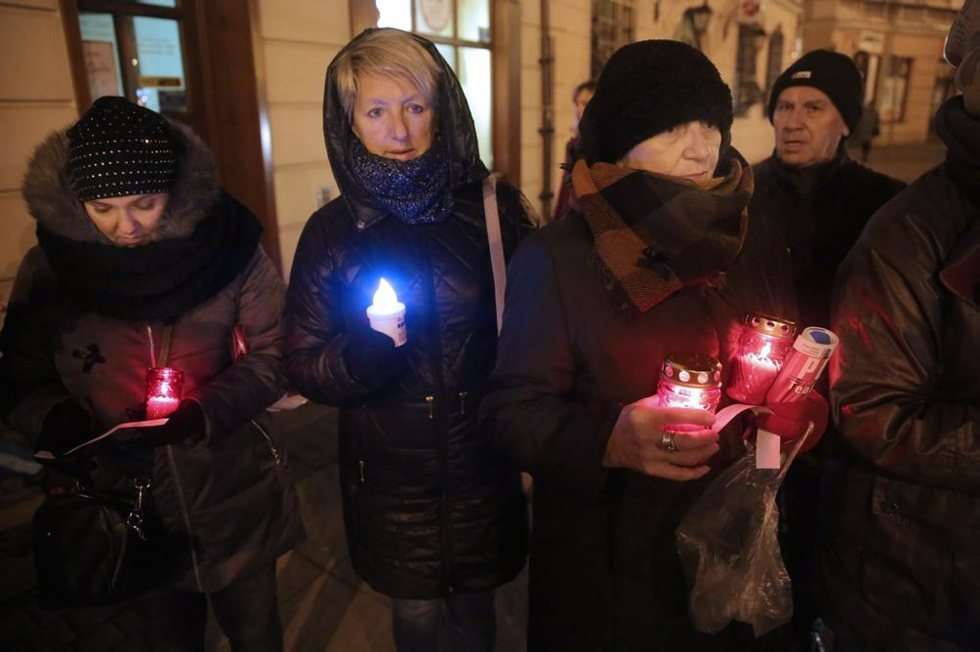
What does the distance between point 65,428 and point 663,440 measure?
1452 mm

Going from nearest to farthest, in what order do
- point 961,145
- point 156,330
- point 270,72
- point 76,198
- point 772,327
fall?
point 772,327 < point 961,145 < point 76,198 < point 156,330 < point 270,72

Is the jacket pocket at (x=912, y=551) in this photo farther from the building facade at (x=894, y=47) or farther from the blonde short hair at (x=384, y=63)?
the building facade at (x=894, y=47)

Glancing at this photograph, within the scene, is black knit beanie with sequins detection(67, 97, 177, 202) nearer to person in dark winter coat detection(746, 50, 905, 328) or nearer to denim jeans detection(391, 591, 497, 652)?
denim jeans detection(391, 591, 497, 652)

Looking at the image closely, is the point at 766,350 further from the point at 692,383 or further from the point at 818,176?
the point at 818,176

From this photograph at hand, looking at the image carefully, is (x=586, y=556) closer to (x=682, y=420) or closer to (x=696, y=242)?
(x=682, y=420)

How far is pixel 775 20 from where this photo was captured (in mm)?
16500

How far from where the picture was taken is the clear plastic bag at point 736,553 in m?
1.37

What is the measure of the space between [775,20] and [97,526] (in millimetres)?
18832

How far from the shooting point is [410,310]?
71.9 inches

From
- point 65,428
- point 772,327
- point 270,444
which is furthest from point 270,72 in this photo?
point 772,327

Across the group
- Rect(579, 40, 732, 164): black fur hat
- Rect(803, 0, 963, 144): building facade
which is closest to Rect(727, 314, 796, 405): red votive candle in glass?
Rect(579, 40, 732, 164): black fur hat

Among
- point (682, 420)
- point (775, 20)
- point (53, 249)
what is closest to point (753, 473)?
point (682, 420)

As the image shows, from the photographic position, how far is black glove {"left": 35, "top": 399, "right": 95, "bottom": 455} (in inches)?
63.2

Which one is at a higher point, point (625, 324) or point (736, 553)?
point (625, 324)
